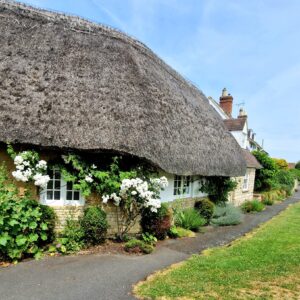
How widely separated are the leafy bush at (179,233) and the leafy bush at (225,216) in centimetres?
262

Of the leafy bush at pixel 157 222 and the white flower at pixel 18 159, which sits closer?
the white flower at pixel 18 159

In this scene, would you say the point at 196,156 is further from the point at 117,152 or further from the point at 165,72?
the point at 165,72

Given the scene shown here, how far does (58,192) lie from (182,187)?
5.63m

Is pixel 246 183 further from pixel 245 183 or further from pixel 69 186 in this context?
pixel 69 186

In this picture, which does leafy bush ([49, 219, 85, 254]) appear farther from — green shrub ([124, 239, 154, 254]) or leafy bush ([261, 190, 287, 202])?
leafy bush ([261, 190, 287, 202])

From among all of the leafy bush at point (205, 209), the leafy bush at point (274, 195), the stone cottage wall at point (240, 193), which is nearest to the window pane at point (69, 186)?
the leafy bush at point (205, 209)

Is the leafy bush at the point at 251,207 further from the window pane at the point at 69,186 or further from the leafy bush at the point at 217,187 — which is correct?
the window pane at the point at 69,186

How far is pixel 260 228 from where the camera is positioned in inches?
488

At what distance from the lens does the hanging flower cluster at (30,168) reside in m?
7.39

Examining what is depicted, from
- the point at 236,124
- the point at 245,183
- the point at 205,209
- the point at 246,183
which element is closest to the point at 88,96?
the point at 205,209

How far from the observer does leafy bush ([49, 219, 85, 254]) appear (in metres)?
7.71

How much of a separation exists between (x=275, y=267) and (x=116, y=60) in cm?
849

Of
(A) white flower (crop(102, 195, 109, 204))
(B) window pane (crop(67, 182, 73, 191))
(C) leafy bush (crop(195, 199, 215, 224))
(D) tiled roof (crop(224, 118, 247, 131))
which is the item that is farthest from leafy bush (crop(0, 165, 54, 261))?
(D) tiled roof (crop(224, 118, 247, 131))

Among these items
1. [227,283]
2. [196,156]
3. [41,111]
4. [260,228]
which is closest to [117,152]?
[41,111]
